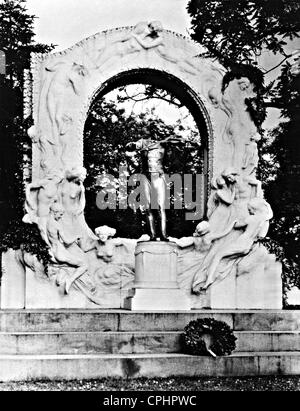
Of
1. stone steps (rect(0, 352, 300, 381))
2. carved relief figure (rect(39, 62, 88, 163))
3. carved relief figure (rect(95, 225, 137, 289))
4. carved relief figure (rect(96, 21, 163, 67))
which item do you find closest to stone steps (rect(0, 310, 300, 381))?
stone steps (rect(0, 352, 300, 381))

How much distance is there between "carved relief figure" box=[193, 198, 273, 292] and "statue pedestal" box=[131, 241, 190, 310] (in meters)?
0.79

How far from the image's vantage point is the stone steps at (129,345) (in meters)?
11.9

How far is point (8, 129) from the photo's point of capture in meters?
18.2

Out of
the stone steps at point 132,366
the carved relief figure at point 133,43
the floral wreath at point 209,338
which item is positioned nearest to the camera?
the stone steps at point 132,366

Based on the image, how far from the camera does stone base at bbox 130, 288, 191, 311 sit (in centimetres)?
1458

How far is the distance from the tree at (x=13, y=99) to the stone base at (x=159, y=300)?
11.9 ft

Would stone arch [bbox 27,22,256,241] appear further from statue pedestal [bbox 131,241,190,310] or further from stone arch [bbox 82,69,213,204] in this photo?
statue pedestal [bbox 131,241,190,310]

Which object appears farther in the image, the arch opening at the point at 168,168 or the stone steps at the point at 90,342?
the arch opening at the point at 168,168

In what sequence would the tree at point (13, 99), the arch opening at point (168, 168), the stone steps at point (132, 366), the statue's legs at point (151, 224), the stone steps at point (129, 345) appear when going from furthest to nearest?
the tree at point (13, 99) → the arch opening at point (168, 168) → the statue's legs at point (151, 224) → the stone steps at point (129, 345) → the stone steps at point (132, 366)

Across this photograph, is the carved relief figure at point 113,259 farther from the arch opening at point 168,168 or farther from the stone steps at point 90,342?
the stone steps at point 90,342

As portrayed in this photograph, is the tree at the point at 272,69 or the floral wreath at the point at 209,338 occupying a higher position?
the tree at the point at 272,69

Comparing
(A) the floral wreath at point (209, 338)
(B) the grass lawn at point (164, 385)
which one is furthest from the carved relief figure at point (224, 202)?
(B) the grass lawn at point (164, 385)

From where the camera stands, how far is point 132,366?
1203cm
